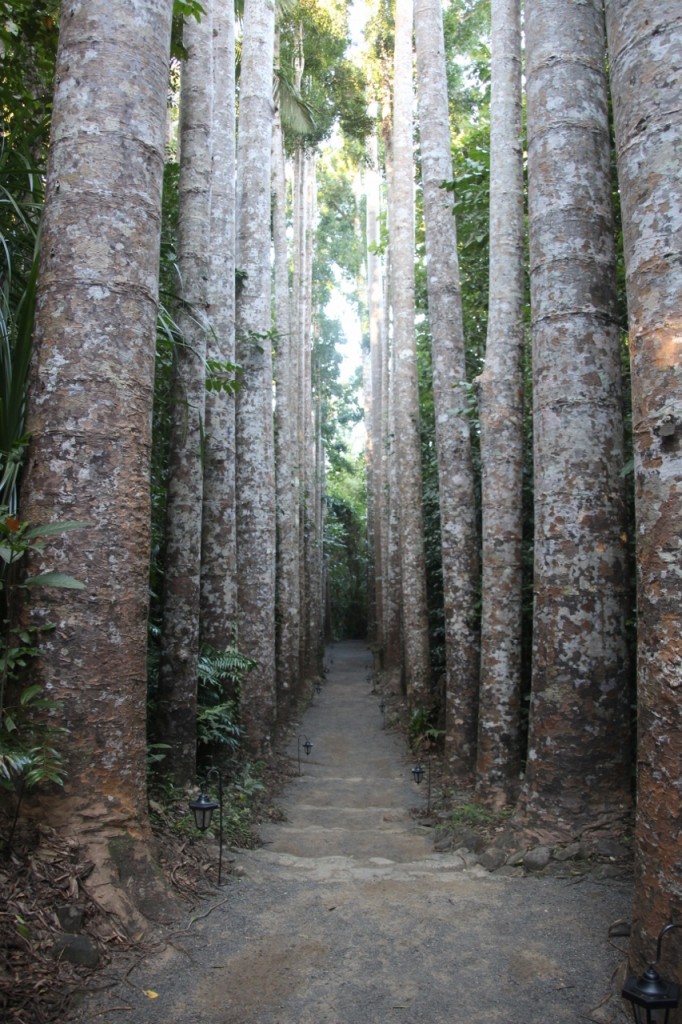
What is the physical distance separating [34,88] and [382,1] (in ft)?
39.2

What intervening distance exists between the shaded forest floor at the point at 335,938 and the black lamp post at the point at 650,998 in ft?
1.57

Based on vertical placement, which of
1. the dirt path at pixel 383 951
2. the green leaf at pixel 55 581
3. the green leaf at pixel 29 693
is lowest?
the dirt path at pixel 383 951

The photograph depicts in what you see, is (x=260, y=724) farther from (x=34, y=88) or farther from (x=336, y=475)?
(x=336, y=475)

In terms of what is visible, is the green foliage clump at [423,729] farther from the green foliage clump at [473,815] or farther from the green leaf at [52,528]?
the green leaf at [52,528]

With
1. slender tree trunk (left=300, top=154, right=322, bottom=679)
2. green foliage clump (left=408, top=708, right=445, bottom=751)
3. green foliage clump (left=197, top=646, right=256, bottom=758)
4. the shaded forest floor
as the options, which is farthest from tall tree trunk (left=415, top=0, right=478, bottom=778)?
slender tree trunk (left=300, top=154, right=322, bottom=679)

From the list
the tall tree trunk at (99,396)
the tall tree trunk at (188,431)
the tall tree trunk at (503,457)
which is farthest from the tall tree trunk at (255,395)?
the tall tree trunk at (99,396)

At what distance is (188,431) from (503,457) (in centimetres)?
275

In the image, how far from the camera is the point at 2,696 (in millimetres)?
2863

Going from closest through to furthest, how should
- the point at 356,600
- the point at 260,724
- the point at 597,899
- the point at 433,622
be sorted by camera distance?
the point at 597,899, the point at 260,724, the point at 433,622, the point at 356,600

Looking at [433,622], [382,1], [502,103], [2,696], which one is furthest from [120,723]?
[382,1]

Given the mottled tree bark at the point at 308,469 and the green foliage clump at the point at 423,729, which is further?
the mottled tree bark at the point at 308,469

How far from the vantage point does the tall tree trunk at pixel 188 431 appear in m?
5.38

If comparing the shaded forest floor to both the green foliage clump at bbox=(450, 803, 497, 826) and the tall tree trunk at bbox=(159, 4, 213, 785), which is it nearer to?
the green foliage clump at bbox=(450, 803, 497, 826)

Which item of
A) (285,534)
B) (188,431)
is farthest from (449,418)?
(285,534)
